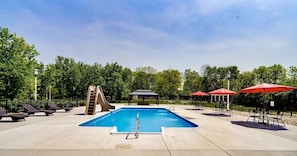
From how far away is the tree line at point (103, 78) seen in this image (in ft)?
62.1

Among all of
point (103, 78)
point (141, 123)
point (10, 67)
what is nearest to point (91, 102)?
point (141, 123)

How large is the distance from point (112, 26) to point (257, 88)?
37.1 feet

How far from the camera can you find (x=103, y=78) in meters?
31.4

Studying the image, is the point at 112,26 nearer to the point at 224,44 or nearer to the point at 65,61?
the point at 224,44

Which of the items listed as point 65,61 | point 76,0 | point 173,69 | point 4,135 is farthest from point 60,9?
point 173,69

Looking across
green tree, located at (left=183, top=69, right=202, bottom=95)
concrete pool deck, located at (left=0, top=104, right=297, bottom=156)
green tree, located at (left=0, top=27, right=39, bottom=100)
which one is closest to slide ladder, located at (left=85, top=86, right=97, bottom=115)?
concrete pool deck, located at (left=0, top=104, right=297, bottom=156)

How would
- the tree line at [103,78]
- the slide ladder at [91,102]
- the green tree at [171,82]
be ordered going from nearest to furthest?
the slide ladder at [91,102] → the tree line at [103,78] → the green tree at [171,82]

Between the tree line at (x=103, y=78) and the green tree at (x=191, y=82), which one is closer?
the tree line at (x=103, y=78)

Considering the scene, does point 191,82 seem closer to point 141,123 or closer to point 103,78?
point 103,78

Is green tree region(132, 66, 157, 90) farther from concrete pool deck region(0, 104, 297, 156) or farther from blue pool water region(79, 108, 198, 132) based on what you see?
concrete pool deck region(0, 104, 297, 156)

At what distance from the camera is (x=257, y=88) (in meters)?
9.70

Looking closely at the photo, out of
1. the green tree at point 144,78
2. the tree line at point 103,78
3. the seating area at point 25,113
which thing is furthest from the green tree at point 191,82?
the seating area at point 25,113

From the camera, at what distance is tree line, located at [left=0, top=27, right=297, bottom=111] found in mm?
18938

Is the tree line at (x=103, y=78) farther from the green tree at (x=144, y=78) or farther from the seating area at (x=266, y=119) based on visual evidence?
the seating area at (x=266, y=119)
